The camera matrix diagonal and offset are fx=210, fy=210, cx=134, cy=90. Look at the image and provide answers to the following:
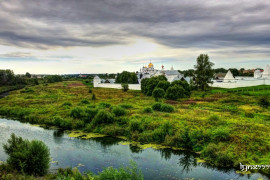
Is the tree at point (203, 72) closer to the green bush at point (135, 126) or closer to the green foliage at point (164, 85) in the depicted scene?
the green foliage at point (164, 85)

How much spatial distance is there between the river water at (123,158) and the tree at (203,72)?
124 ft

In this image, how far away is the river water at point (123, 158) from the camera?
11.2m

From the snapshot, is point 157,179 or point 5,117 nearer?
point 157,179

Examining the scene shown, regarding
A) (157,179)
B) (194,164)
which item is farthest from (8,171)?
(194,164)

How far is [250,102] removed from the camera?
28891mm

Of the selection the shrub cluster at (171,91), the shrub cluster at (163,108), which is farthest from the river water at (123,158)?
the shrub cluster at (171,91)

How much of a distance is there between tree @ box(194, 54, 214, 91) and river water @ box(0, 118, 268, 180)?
3788 centimetres

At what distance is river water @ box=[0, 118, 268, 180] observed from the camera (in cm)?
1125

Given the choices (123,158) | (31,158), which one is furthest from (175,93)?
(31,158)

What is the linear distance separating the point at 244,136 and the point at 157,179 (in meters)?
7.18

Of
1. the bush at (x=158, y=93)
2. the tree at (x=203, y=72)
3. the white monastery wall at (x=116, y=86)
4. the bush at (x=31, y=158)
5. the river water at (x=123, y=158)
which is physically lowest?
the river water at (x=123, y=158)

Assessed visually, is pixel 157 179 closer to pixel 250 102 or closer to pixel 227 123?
pixel 227 123

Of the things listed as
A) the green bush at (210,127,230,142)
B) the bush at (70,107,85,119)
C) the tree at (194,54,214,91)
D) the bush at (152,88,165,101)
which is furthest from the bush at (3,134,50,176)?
the tree at (194,54,214,91)

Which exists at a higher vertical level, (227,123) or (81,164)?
(227,123)
